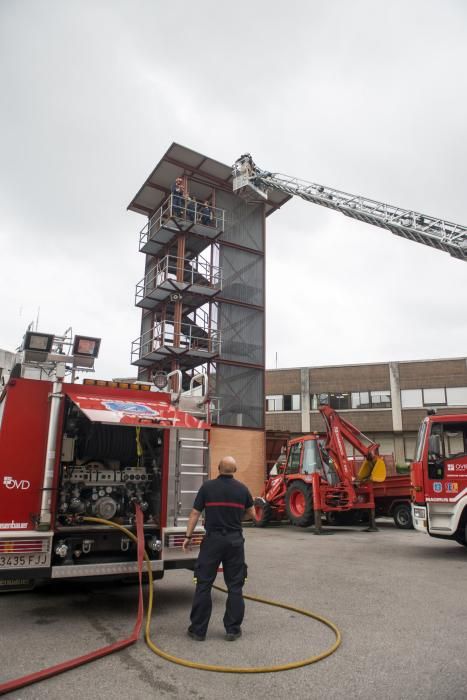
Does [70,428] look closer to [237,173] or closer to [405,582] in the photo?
[405,582]

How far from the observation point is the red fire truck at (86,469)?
5801mm

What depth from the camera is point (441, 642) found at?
5.18 metres

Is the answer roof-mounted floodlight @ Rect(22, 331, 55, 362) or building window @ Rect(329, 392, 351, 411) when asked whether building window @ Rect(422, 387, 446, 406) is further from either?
roof-mounted floodlight @ Rect(22, 331, 55, 362)

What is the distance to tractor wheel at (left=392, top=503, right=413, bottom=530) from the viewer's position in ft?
53.4

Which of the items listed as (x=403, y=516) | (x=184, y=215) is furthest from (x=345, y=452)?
(x=184, y=215)

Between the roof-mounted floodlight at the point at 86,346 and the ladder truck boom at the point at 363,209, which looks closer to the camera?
the roof-mounted floodlight at the point at 86,346

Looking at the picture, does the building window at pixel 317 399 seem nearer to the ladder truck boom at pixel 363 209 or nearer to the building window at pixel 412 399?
the building window at pixel 412 399

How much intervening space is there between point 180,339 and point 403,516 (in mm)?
12739

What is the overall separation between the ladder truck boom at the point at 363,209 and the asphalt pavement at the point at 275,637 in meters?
14.4

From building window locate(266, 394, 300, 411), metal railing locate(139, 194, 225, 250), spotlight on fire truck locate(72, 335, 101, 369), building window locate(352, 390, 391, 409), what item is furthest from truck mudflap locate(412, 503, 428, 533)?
building window locate(266, 394, 300, 411)

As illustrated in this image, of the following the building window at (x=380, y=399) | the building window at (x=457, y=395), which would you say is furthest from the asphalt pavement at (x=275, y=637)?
the building window at (x=380, y=399)

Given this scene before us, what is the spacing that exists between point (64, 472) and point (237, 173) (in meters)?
23.0

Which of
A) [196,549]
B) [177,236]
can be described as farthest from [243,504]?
[177,236]

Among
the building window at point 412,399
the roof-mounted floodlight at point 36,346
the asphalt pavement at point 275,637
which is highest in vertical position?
→ the building window at point 412,399
